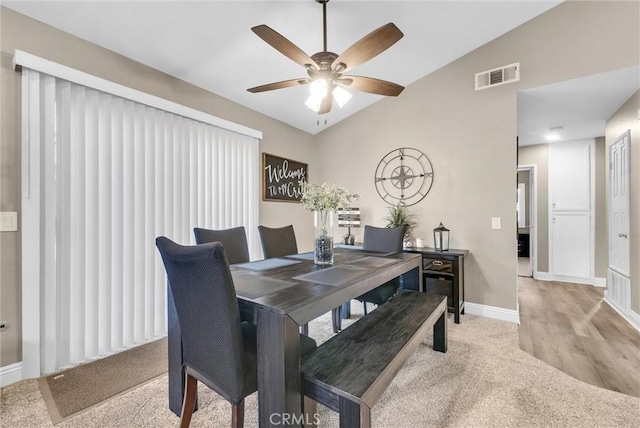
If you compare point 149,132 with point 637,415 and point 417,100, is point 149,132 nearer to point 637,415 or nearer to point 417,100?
point 417,100

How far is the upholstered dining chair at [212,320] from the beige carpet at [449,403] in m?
0.49

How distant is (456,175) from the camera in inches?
135

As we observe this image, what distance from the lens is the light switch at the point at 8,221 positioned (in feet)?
6.14

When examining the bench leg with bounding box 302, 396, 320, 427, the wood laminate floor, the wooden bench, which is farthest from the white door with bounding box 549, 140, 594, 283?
the bench leg with bounding box 302, 396, 320, 427

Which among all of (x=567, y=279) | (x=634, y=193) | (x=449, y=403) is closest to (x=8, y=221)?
(x=449, y=403)

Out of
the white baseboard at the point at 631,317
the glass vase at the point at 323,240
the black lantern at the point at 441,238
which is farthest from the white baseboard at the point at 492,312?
the glass vase at the point at 323,240

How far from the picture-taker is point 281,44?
1.82 m

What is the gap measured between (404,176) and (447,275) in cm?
143

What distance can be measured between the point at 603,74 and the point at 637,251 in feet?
6.03

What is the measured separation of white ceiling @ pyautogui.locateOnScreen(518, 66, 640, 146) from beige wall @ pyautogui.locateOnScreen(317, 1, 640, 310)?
15 cm

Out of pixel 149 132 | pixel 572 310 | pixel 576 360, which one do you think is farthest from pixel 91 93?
pixel 572 310

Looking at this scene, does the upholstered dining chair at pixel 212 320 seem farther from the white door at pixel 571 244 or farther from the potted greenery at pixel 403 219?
the white door at pixel 571 244

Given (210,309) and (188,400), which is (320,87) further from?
(188,400)

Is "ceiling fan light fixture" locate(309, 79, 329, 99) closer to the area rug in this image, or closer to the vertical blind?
the vertical blind
